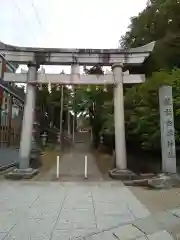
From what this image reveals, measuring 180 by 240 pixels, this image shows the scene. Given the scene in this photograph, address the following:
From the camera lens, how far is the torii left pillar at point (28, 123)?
14.6 m

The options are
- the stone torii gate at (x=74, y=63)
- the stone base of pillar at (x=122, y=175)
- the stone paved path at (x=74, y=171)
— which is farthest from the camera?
the stone torii gate at (x=74, y=63)

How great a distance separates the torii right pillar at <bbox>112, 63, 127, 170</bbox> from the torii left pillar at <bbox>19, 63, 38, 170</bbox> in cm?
420

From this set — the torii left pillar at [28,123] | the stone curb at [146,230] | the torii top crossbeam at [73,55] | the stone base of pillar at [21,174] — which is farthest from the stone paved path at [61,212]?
the torii top crossbeam at [73,55]

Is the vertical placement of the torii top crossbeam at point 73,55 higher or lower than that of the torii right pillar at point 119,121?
higher

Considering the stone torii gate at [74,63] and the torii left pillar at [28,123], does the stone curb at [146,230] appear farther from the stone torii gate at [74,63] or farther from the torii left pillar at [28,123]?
the torii left pillar at [28,123]

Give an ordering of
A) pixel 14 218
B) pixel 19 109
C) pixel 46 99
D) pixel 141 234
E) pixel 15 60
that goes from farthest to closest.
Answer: pixel 46 99 < pixel 19 109 < pixel 15 60 < pixel 14 218 < pixel 141 234

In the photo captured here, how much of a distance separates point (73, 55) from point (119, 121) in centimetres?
420

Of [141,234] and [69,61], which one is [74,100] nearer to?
[69,61]

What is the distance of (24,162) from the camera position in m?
14.6

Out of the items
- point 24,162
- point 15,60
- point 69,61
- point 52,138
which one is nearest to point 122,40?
point 69,61

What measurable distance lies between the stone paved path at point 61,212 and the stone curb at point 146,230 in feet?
0.85

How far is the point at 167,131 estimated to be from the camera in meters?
12.4

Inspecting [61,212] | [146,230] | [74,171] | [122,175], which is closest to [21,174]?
[122,175]

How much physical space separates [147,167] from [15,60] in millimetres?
11176
